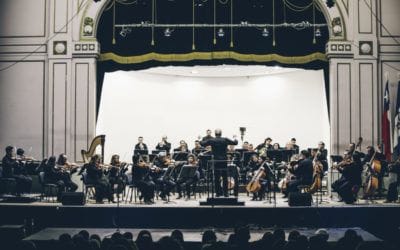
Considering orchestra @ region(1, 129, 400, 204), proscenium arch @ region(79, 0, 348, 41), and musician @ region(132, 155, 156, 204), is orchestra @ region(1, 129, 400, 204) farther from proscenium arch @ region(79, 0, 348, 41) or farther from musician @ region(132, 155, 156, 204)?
proscenium arch @ region(79, 0, 348, 41)

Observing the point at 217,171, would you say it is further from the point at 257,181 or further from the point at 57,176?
the point at 57,176

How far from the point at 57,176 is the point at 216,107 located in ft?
27.8

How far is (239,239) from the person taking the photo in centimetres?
660

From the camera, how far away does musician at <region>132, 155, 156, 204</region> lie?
496 inches

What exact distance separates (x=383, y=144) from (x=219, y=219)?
17.1 feet

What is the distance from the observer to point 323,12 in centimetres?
1505

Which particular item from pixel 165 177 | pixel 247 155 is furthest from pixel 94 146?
pixel 247 155

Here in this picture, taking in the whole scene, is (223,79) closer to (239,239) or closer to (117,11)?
(117,11)

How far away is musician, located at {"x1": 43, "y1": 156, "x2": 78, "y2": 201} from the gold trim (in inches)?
142

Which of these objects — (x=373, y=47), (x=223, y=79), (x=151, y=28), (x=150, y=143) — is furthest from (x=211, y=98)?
(x=373, y=47)

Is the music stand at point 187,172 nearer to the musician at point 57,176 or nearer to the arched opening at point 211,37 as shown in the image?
the musician at point 57,176

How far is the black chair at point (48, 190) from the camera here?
1271cm

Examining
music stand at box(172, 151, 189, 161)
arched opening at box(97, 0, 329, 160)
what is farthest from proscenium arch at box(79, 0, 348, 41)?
music stand at box(172, 151, 189, 161)

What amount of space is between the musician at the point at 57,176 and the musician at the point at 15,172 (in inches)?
26.1
